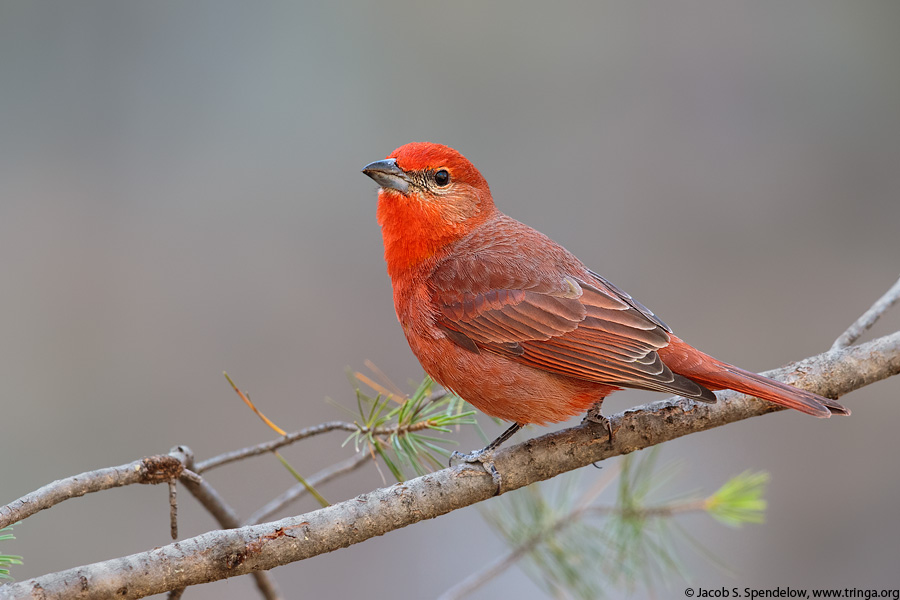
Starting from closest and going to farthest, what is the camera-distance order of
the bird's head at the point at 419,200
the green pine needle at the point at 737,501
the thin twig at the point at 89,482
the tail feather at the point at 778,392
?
the thin twig at the point at 89,482 < the tail feather at the point at 778,392 < the green pine needle at the point at 737,501 < the bird's head at the point at 419,200

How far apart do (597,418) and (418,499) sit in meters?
0.75

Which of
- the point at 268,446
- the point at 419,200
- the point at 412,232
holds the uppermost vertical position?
the point at 419,200

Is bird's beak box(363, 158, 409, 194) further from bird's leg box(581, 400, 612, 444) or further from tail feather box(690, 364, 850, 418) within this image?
tail feather box(690, 364, 850, 418)

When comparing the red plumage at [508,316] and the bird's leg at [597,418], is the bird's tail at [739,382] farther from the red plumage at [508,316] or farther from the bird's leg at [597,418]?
the bird's leg at [597,418]

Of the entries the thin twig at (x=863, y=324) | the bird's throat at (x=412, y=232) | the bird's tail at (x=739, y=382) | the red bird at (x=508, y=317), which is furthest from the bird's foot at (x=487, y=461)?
the thin twig at (x=863, y=324)

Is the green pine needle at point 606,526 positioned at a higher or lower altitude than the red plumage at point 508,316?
lower

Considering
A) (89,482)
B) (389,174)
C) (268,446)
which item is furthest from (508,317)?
(89,482)

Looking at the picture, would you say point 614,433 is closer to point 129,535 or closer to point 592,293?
point 592,293

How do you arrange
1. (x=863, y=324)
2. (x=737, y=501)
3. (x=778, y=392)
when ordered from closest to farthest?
1. (x=778, y=392)
2. (x=863, y=324)
3. (x=737, y=501)

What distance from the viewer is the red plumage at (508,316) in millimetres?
2633

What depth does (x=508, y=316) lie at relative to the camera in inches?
115

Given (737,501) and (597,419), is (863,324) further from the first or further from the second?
(597,419)

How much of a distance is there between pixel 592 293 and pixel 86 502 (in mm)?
3503

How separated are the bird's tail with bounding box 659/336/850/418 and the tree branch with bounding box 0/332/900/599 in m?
0.15
